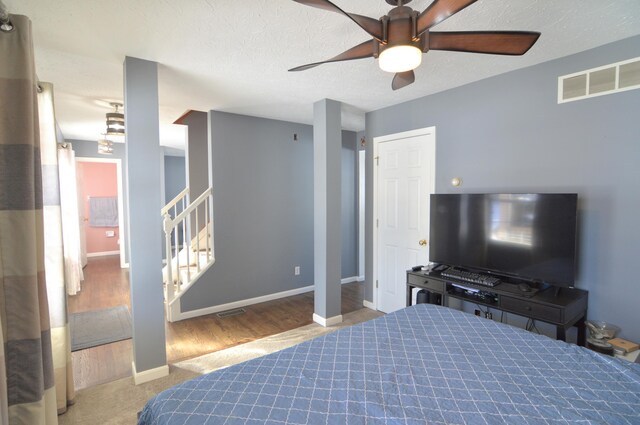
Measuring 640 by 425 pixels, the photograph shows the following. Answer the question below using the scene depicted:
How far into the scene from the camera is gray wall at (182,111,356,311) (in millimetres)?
4074

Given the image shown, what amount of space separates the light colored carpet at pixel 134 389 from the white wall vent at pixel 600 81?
122 inches

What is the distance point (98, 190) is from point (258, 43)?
7.31 meters

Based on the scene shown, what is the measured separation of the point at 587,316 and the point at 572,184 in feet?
3.23

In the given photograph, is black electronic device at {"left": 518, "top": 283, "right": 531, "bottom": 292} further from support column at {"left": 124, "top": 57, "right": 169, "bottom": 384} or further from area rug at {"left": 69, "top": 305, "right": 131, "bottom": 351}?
area rug at {"left": 69, "top": 305, "right": 131, "bottom": 351}

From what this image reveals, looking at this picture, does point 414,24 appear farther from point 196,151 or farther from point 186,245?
point 196,151

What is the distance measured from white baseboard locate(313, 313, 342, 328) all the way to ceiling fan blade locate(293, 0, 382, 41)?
2934 millimetres

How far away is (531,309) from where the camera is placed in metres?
2.29

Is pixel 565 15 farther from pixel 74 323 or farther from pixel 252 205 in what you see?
pixel 74 323

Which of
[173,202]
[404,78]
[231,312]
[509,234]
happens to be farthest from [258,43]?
[231,312]

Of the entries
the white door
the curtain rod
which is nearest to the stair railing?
the white door

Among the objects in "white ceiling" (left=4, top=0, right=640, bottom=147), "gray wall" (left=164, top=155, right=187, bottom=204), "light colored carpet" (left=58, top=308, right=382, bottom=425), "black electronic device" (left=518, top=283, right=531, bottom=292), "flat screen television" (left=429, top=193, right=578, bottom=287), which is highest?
"white ceiling" (left=4, top=0, right=640, bottom=147)

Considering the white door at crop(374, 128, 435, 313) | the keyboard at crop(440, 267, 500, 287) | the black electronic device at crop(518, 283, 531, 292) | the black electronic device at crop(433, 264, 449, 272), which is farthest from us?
the white door at crop(374, 128, 435, 313)

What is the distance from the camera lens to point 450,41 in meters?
1.53

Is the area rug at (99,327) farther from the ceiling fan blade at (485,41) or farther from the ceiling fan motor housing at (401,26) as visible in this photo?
the ceiling fan blade at (485,41)
